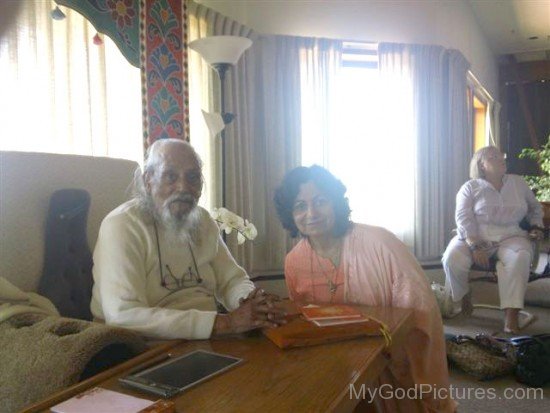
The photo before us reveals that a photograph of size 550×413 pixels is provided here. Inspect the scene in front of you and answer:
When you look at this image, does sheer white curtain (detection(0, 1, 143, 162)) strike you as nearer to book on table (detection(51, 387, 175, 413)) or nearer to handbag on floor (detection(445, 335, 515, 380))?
book on table (detection(51, 387, 175, 413))

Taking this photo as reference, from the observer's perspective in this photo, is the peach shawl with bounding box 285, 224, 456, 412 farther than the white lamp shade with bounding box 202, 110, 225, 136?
No

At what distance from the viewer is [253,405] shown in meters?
0.86

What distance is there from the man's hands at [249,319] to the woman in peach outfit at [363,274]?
1.43 ft

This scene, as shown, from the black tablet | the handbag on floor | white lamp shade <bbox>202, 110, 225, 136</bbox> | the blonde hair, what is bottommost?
the handbag on floor

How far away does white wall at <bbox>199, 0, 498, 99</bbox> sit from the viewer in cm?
428

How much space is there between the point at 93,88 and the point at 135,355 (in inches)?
79.4

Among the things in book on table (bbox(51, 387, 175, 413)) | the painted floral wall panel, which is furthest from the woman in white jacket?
book on table (bbox(51, 387, 175, 413))

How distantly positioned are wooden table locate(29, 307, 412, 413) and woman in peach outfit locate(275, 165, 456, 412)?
0.32 meters

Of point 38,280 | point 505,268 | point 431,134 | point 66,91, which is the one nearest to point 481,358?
point 505,268

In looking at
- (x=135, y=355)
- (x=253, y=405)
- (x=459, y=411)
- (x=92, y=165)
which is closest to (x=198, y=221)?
(x=92, y=165)

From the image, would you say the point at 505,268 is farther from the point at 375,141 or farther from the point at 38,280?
the point at 38,280

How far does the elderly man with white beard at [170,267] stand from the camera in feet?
4.17

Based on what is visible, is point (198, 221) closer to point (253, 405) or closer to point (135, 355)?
point (135, 355)

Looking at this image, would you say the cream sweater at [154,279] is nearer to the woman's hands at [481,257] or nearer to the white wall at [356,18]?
the woman's hands at [481,257]
